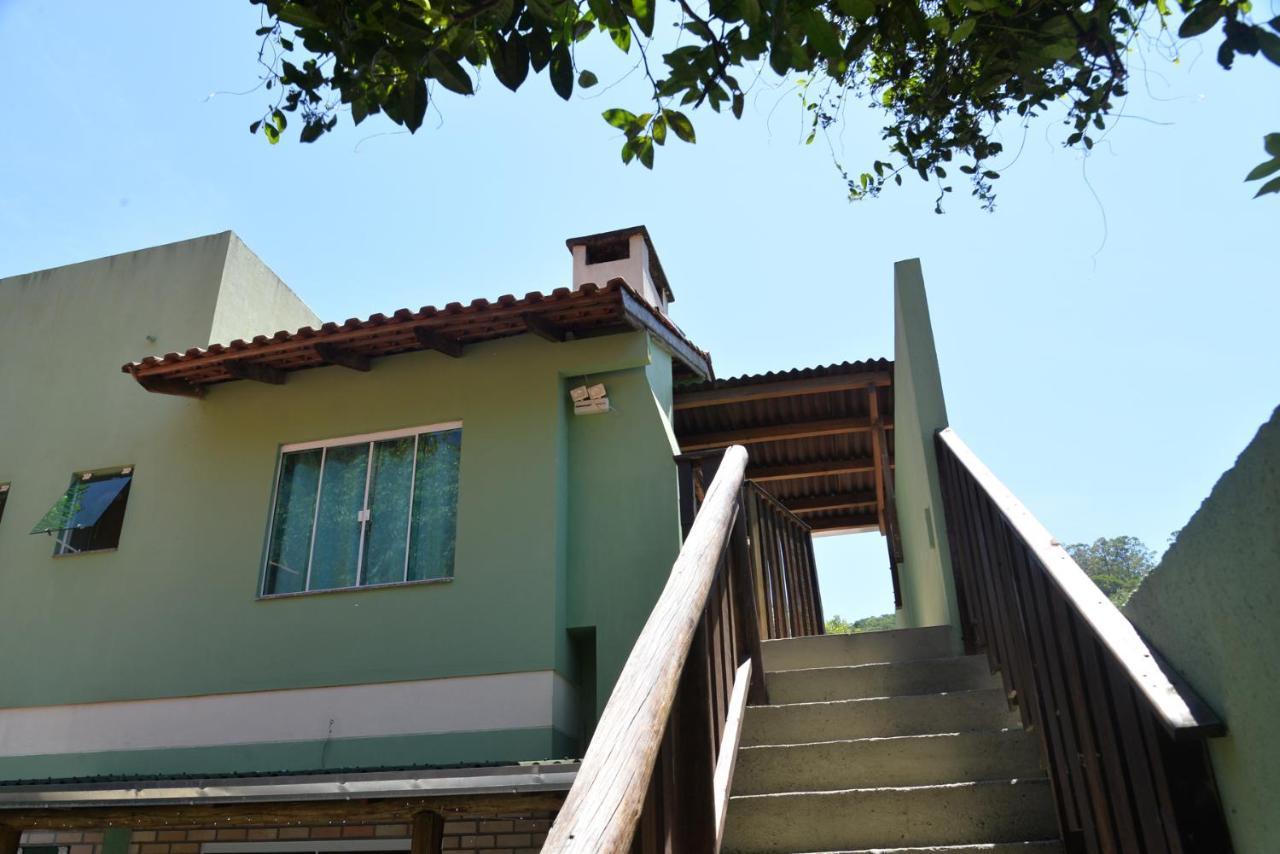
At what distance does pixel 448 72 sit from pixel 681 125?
30.0 inches

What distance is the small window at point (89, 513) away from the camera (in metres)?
7.78

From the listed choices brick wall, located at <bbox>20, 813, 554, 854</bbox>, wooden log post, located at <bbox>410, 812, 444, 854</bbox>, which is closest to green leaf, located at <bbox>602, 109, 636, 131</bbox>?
wooden log post, located at <bbox>410, 812, 444, 854</bbox>

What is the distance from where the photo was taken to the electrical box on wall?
277 inches

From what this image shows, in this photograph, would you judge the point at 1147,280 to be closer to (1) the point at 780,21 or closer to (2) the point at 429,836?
(1) the point at 780,21

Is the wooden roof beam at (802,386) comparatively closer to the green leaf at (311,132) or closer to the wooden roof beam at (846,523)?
the wooden roof beam at (846,523)

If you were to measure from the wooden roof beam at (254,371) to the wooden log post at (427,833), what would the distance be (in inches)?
149

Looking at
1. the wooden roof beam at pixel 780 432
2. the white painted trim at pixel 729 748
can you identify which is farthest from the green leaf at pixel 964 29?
the wooden roof beam at pixel 780 432

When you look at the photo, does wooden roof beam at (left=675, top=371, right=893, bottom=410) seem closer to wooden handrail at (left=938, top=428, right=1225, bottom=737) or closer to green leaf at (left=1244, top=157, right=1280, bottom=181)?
wooden handrail at (left=938, top=428, right=1225, bottom=737)

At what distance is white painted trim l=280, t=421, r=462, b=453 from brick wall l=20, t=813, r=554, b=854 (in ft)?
8.85

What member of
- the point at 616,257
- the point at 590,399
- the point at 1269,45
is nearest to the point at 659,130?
the point at 1269,45

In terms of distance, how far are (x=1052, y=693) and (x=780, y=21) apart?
2061 millimetres

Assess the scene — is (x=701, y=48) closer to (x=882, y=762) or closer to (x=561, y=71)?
(x=561, y=71)

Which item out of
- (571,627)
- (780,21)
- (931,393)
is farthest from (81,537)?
(780,21)

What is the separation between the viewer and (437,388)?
24.1 ft
